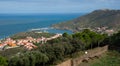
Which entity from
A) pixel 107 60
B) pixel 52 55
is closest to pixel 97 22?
pixel 52 55

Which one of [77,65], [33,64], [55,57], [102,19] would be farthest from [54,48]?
[102,19]

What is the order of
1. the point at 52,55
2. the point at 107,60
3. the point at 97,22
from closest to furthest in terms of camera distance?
the point at 107,60
the point at 52,55
the point at 97,22

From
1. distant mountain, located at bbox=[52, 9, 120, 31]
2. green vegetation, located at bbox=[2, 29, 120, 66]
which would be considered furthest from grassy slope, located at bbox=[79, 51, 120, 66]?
distant mountain, located at bbox=[52, 9, 120, 31]

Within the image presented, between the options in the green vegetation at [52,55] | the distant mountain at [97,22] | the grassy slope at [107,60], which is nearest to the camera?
the grassy slope at [107,60]

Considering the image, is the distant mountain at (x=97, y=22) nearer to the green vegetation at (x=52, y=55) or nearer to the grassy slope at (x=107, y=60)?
the green vegetation at (x=52, y=55)

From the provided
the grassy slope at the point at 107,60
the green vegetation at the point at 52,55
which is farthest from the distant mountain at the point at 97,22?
the grassy slope at the point at 107,60

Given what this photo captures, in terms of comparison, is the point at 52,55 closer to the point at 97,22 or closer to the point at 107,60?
the point at 107,60

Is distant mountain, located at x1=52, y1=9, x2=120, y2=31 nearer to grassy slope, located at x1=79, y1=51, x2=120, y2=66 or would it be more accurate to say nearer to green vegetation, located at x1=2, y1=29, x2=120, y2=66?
green vegetation, located at x1=2, y1=29, x2=120, y2=66

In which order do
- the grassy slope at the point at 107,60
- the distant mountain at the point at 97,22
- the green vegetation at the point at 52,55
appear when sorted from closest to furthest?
1. the grassy slope at the point at 107,60
2. the green vegetation at the point at 52,55
3. the distant mountain at the point at 97,22

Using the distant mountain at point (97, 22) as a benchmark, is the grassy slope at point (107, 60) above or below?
above

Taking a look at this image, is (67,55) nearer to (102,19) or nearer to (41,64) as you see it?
(41,64)
